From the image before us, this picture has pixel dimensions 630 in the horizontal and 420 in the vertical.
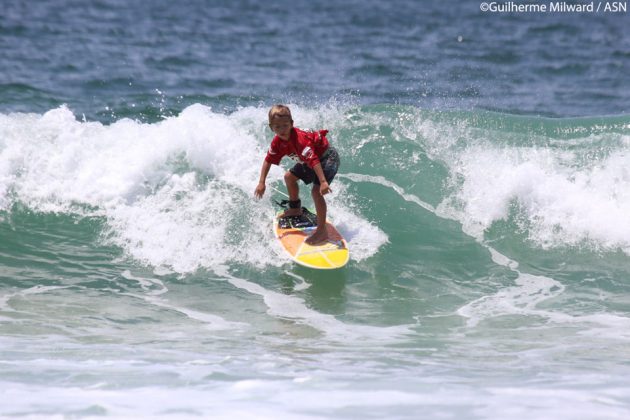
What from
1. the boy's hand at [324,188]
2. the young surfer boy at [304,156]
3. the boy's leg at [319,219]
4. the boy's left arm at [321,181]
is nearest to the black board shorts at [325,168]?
the young surfer boy at [304,156]

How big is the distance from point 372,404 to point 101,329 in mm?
2799

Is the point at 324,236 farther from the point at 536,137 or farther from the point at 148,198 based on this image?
the point at 536,137

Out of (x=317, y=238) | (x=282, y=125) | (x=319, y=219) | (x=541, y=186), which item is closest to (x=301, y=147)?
(x=282, y=125)

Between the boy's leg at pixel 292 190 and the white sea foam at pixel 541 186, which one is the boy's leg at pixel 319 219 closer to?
the boy's leg at pixel 292 190

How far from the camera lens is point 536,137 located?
1085 cm

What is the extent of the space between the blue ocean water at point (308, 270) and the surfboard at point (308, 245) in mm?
166

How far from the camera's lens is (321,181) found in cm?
714

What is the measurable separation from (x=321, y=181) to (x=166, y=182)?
9.66 feet

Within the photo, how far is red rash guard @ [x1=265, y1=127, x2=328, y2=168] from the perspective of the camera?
23.8 ft

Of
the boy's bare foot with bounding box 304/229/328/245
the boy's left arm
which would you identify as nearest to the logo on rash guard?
the boy's left arm

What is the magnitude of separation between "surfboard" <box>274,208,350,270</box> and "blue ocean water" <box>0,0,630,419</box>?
17 cm

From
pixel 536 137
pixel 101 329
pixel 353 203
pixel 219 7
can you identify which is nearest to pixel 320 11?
pixel 219 7

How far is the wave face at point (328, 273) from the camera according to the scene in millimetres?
4656

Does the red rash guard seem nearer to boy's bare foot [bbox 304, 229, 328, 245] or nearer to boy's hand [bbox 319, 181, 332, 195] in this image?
boy's hand [bbox 319, 181, 332, 195]
